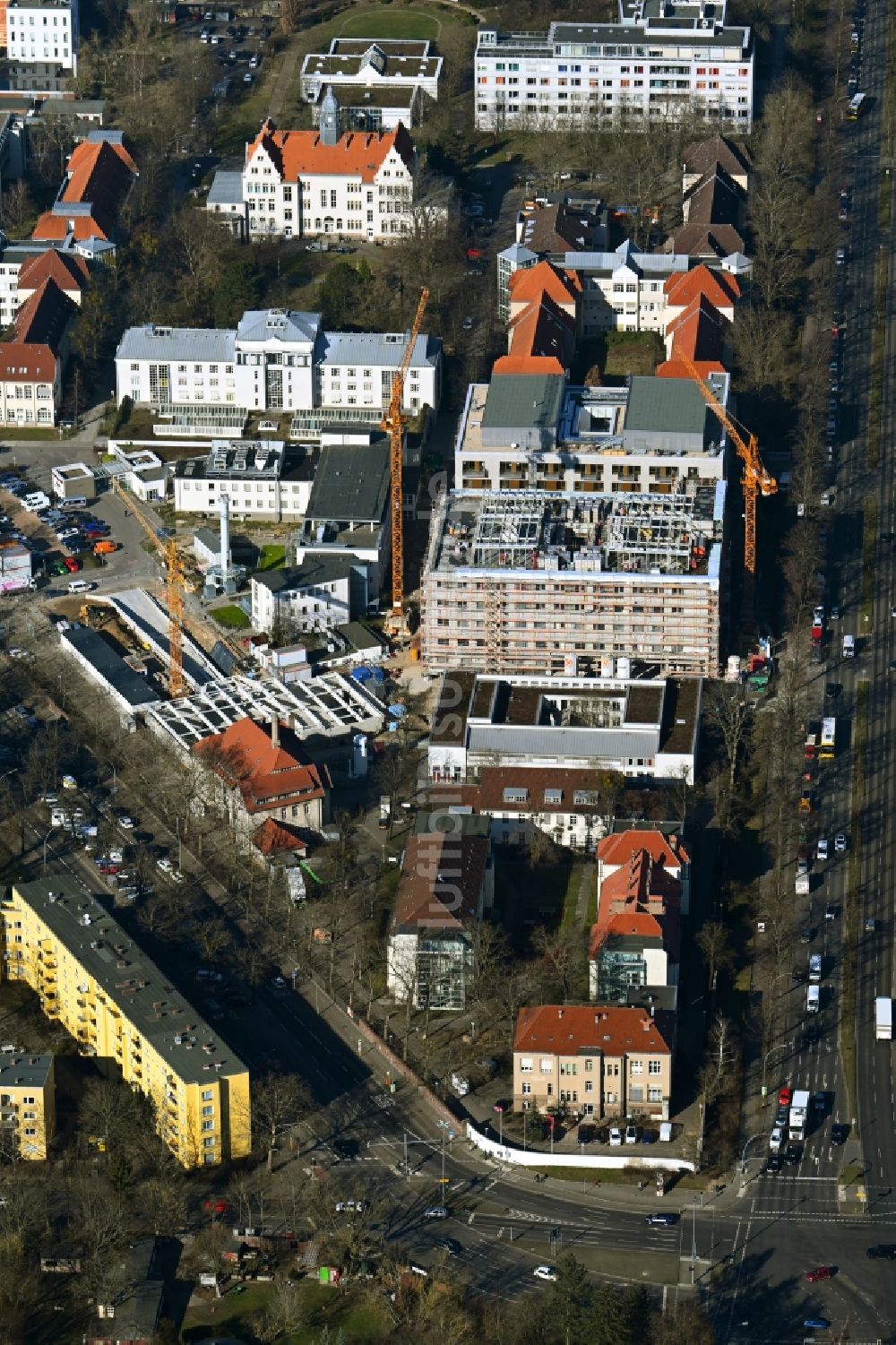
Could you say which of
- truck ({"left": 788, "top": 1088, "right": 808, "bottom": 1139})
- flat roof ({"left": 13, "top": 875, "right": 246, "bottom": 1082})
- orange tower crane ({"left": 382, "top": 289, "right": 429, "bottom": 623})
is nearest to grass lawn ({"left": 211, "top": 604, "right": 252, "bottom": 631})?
orange tower crane ({"left": 382, "top": 289, "right": 429, "bottom": 623})

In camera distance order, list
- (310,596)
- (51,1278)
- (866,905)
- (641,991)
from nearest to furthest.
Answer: (51,1278) → (641,991) → (866,905) → (310,596)

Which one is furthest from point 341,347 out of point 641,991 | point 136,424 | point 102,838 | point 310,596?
point 641,991

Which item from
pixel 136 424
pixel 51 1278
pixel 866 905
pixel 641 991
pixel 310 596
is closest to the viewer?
pixel 51 1278

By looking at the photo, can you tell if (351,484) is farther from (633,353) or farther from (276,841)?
(276,841)

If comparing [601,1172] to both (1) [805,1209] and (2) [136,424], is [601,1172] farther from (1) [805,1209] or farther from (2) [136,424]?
(2) [136,424]

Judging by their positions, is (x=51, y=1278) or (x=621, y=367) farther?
(x=621, y=367)

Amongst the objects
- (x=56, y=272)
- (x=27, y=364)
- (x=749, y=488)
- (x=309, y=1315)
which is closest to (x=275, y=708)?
(x=749, y=488)

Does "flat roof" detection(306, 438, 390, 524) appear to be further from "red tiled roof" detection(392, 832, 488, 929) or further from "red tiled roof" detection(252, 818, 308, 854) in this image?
"red tiled roof" detection(392, 832, 488, 929)
